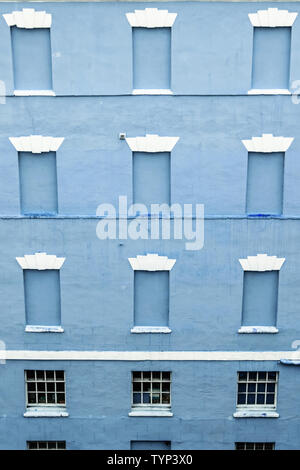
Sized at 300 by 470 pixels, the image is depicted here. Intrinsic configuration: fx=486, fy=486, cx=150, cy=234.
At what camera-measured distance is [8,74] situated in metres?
12.6

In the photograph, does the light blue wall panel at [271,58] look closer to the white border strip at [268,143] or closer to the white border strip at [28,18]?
the white border strip at [268,143]

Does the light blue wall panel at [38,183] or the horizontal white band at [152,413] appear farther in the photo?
the horizontal white band at [152,413]

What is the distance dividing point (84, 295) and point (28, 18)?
24.3 ft

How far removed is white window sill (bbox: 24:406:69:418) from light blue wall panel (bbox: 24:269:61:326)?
8.72ft

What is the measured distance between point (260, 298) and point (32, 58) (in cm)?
896

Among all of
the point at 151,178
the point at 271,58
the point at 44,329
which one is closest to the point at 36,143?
the point at 151,178

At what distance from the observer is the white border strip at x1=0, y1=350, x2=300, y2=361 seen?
13844 millimetres

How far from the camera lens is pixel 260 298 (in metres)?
13.7

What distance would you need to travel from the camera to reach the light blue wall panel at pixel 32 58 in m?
12.5

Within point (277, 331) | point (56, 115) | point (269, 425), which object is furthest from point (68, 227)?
point (269, 425)

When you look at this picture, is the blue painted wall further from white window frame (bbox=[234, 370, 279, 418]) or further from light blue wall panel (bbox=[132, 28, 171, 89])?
light blue wall panel (bbox=[132, 28, 171, 89])

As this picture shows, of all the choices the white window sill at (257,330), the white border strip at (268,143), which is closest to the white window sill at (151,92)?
the white border strip at (268,143)

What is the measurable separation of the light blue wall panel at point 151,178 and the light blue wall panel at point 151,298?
2.06 metres
